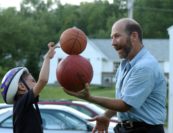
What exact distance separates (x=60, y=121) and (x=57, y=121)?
59mm

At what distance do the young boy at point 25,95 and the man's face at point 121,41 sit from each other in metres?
0.92

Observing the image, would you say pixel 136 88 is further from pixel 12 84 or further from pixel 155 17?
pixel 155 17

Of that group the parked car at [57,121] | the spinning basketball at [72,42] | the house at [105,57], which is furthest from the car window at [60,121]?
the house at [105,57]

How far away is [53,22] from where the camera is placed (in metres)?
101

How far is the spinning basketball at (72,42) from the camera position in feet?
19.0

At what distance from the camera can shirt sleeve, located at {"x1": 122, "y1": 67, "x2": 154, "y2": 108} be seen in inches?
211

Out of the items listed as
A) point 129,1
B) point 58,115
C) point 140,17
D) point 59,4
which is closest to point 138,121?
point 58,115

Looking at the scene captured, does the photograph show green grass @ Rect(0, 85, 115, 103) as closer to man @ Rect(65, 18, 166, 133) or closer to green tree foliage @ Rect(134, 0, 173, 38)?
green tree foliage @ Rect(134, 0, 173, 38)

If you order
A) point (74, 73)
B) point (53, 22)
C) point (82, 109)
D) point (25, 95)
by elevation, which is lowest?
point (53, 22)

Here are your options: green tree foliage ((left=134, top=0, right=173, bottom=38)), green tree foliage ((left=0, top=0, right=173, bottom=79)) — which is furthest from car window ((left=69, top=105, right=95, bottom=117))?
green tree foliage ((left=134, top=0, right=173, bottom=38))

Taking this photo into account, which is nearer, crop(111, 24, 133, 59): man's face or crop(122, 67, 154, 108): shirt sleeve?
crop(122, 67, 154, 108): shirt sleeve

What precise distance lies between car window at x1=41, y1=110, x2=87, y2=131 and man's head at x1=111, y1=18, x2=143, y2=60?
640 cm

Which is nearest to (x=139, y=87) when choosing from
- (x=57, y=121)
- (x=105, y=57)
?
(x=57, y=121)

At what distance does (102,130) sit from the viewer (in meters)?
6.21
